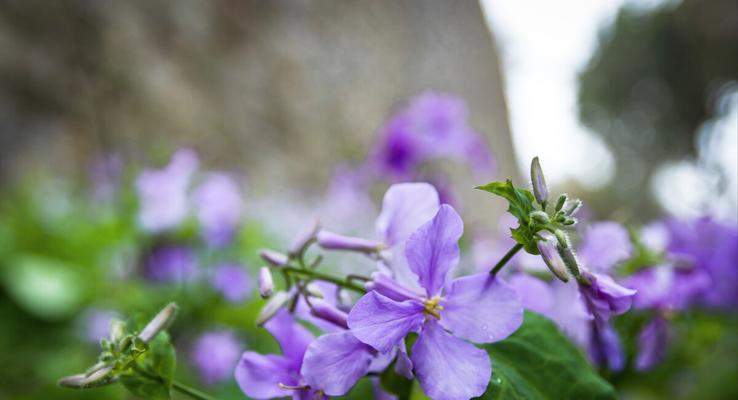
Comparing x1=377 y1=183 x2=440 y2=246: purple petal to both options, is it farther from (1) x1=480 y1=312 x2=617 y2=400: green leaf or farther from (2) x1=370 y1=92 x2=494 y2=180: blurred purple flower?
(2) x1=370 y1=92 x2=494 y2=180: blurred purple flower

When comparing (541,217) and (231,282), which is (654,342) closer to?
(541,217)

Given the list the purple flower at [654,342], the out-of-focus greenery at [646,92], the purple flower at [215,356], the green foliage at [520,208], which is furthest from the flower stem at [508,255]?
the out-of-focus greenery at [646,92]

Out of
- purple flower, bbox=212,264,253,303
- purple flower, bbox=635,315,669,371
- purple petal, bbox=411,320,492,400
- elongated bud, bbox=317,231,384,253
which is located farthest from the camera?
purple flower, bbox=212,264,253,303

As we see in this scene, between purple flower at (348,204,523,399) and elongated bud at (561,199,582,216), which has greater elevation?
elongated bud at (561,199,582,216)

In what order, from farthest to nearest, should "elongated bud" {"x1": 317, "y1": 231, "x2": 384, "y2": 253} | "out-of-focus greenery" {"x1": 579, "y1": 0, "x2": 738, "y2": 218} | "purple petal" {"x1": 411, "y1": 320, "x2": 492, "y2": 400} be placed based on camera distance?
1. "out-of-focus greenery" {"x1": 579, "y1": 0, "x2": 738, "y2": 218}
2. "elongated bud" {"x1": 317, "y1": 231, "x2": 384, "y2": 253}
3. "purple petal" {"x1": 411, "y1": 320, "x2": 492, "y2": 400}

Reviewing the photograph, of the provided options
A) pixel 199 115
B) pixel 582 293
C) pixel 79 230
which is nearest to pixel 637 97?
pixel 199 115

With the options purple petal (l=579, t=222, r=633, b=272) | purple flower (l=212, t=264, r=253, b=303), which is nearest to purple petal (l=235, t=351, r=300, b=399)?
purple petal (l=579, t=222, r=633, b=272)

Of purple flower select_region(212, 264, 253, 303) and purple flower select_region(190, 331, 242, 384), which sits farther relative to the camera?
purple flower select_region(212, 264, 253, 303)
